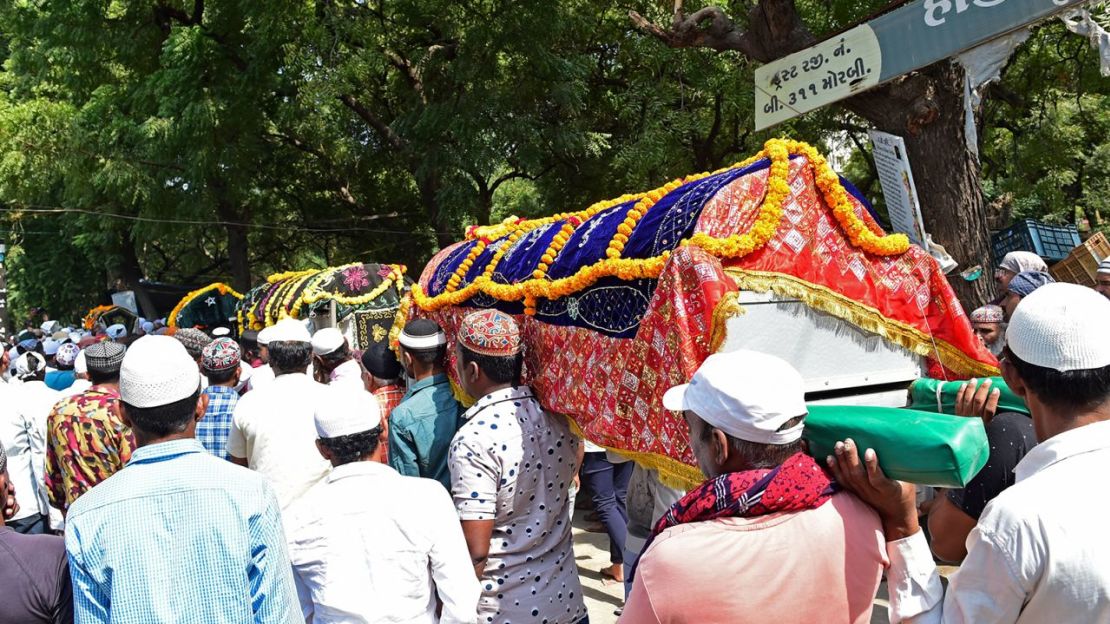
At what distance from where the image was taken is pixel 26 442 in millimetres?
4312

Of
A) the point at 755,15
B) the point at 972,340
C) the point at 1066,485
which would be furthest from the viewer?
the point at 755,15

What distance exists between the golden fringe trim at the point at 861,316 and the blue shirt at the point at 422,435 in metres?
1.18

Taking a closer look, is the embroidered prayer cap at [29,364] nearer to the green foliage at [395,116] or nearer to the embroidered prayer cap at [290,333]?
the embroidered prayer cap at [290,333]

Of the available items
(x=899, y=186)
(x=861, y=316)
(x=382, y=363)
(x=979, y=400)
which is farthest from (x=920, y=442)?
(x=382, y=363)

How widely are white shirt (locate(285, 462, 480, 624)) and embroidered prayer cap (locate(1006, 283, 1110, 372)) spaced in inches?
59.6

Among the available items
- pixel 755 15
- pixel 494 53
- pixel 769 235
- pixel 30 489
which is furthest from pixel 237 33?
pixel 769 235

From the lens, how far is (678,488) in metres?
3.04

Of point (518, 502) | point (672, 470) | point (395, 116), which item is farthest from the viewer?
point (395, 116)

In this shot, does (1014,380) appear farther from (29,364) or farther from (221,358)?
(29,364)

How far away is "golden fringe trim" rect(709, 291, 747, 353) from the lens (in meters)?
2.94

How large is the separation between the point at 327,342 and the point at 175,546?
2.93 meters

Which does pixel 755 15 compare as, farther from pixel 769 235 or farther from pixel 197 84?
pixel 197 84

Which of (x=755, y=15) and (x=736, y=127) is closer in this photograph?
(x=755, y=15)

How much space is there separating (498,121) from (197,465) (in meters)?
10.6
